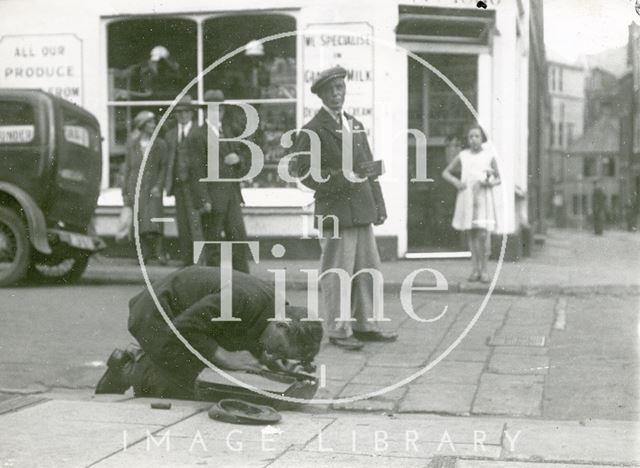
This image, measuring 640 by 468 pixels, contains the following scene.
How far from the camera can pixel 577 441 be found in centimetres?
411

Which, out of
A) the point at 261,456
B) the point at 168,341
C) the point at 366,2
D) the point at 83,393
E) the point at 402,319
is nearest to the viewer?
the point at 261,456

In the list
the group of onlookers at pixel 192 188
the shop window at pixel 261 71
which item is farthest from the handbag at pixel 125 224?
the shop window at pixel 261 71

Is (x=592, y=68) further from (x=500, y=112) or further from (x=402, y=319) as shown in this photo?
(x=500, y=112)

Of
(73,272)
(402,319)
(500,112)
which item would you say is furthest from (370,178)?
(500,112)

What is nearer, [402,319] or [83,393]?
[83,393]

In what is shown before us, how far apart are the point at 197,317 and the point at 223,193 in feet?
11.7

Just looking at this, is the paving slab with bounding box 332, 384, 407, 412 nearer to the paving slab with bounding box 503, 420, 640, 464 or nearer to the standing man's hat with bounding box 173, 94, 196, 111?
the paving slab with bounding box 503, 420, 640, 464

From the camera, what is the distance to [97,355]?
615cm

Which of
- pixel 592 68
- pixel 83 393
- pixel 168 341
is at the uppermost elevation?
pixel 592 68

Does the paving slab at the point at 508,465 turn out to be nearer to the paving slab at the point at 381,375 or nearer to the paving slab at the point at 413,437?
the paving slab at the point at 413,437

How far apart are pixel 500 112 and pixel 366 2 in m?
2.20

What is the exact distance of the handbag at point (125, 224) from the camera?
9227 mm

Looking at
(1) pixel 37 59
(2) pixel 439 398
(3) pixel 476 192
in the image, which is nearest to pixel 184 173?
(1) pixel 37 59

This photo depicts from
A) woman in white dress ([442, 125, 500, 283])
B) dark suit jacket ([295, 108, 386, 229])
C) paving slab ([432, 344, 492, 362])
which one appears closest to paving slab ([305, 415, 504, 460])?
paving slab ([432, 344, 492, 362])
